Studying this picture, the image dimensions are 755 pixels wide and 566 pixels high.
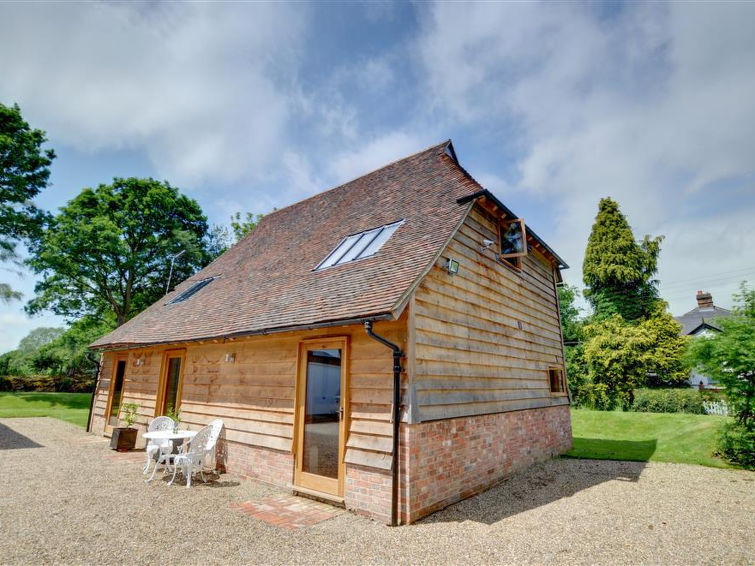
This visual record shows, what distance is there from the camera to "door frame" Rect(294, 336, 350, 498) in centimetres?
596

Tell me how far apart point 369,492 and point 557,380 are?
7794mm

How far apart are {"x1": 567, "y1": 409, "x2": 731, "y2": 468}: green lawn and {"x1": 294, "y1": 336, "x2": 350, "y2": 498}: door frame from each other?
296 inches

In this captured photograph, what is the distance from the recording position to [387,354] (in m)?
5.70

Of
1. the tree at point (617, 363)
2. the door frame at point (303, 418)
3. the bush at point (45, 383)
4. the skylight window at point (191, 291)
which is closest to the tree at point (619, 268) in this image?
the tree at point (617, 363)

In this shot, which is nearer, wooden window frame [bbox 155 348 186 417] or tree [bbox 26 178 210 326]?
wooden window frame [bbox 155 348 186 417]

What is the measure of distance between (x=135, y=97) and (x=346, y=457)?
7.38 m

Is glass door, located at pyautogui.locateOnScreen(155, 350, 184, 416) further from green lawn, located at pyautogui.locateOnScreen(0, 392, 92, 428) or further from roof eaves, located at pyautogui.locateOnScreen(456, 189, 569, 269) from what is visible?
green lawn, located at pyautogui.locateOnScreen(0, 392, 92, 428)

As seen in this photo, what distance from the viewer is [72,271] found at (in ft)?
73.6

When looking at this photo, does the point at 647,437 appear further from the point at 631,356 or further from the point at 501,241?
the point at 631,356

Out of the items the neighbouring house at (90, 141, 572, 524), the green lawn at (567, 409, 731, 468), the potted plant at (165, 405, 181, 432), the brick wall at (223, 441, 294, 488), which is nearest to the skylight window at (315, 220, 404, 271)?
the neighbouring house at (90, 141, 572, 524)

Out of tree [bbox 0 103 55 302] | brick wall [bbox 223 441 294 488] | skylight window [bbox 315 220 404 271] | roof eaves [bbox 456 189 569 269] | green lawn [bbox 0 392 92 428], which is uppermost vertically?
tree [bbox 0 103 55 302]

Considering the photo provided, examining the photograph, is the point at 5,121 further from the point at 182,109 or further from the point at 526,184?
the point at 526,184

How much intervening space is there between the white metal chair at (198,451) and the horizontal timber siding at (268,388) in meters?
0.33

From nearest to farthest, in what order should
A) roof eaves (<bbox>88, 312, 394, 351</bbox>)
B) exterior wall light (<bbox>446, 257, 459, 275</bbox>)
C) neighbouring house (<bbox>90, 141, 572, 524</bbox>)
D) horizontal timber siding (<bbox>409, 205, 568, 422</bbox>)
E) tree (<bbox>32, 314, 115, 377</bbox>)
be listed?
roof eaves (<bbox>88, 312, 394, 351</bbox>), neighbouring house (<bbox>90, 141, 572, 524</bbox>), horizontal timber siding (<bbox>409, 205, 568, 422</bbox>), exterior wall light (<bbox>446, 257, 459, 275</bbox>), tree (<bbox>32, 314, 115, 377</bbox>)
